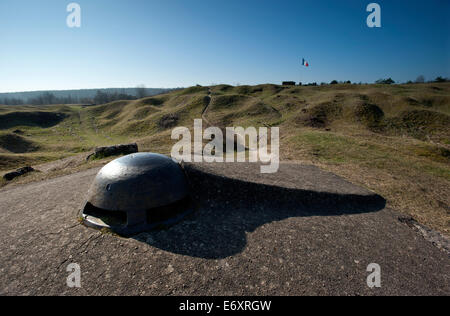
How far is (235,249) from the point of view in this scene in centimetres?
511

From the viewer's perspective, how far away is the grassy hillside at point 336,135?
31.7 ft

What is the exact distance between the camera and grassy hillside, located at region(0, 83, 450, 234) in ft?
31.7

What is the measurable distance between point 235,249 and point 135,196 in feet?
9.36

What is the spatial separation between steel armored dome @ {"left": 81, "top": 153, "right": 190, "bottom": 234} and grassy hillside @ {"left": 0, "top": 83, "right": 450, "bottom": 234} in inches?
312

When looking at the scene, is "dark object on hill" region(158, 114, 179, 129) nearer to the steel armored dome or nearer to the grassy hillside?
the grassy hillside

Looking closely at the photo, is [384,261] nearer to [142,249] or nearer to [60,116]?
[142,249]

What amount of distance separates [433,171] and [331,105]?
21350 millimetres

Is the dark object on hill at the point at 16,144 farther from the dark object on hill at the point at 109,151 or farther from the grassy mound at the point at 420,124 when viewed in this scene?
the grassy mound at the point at 420,124

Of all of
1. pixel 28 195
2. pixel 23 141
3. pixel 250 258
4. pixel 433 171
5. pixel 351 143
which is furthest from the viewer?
pixel 23 141

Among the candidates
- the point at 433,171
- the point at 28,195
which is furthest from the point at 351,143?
the point at 28,195

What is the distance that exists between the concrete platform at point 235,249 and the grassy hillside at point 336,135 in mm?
2742

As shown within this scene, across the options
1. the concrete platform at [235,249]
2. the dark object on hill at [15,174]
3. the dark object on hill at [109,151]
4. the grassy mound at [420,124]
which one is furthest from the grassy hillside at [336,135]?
the dark object on hill at [15,174]
